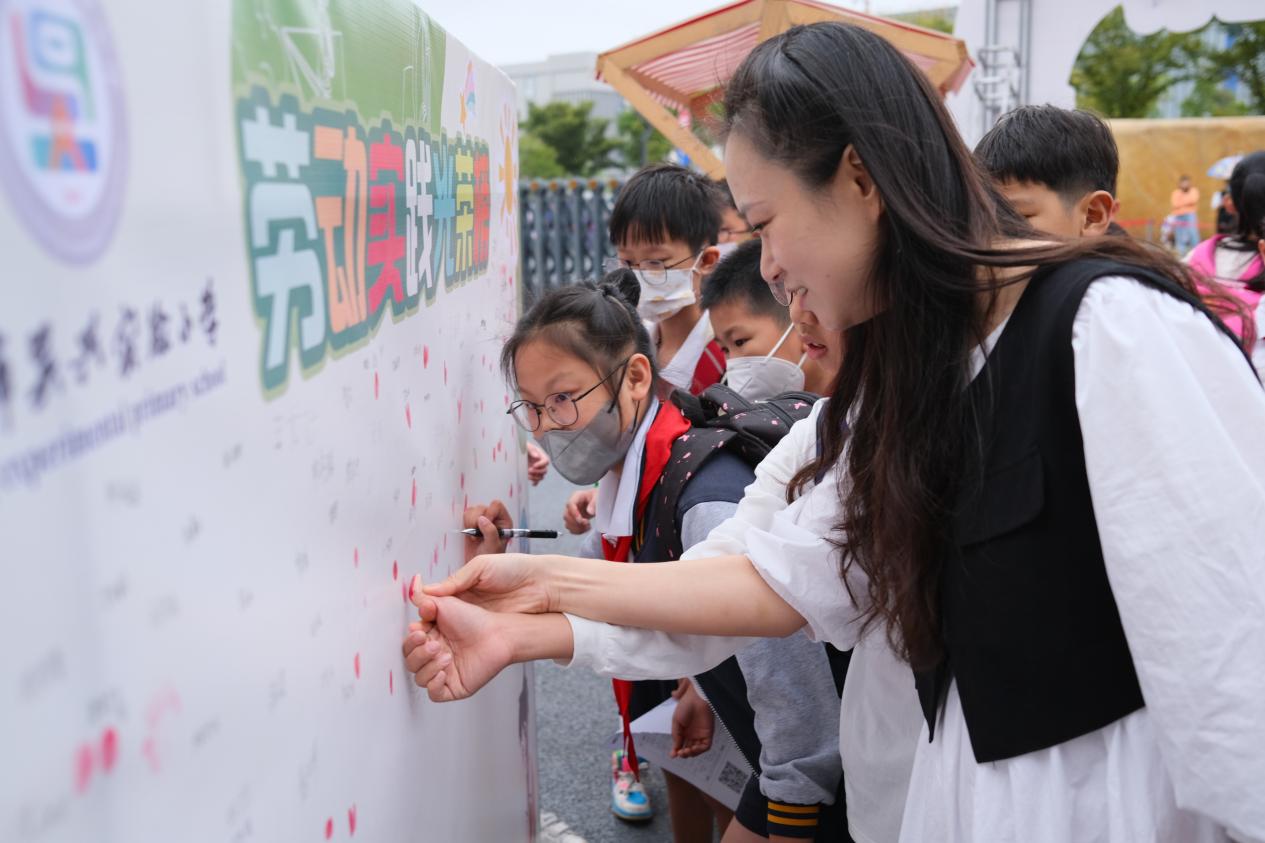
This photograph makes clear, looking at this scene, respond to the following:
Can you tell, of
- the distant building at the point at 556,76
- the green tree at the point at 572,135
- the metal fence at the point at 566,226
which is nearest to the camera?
the metal fence at the point at 566,226

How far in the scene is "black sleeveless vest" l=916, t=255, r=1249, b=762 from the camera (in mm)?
1048

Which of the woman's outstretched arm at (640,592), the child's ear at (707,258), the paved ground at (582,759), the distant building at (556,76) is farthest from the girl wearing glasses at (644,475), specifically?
the distant building at (556,76)

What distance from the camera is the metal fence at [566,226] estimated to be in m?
11.6

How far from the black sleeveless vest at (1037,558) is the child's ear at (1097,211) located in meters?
1.44

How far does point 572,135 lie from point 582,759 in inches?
939

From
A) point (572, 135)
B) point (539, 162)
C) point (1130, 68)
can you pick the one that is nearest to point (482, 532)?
point (539, 162)

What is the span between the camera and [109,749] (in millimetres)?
594

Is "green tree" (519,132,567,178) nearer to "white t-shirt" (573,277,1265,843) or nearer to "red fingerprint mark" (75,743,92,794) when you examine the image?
"white t-shirt" (573,277,1265,843)

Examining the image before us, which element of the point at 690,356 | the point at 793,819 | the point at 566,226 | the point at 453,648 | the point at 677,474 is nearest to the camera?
the point at 453,648

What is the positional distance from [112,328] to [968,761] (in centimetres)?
94

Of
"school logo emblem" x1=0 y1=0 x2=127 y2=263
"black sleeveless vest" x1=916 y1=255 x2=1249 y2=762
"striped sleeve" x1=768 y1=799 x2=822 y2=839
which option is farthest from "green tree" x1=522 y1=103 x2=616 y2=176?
"school logo emblem" x1=0 y1=0 x2=127 y2=263

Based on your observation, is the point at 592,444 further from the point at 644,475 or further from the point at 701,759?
the point at 701,759

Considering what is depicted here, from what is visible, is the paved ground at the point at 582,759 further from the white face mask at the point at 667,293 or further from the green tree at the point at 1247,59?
the green tree at the point at 1247,59

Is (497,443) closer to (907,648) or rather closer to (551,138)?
(907,648)
